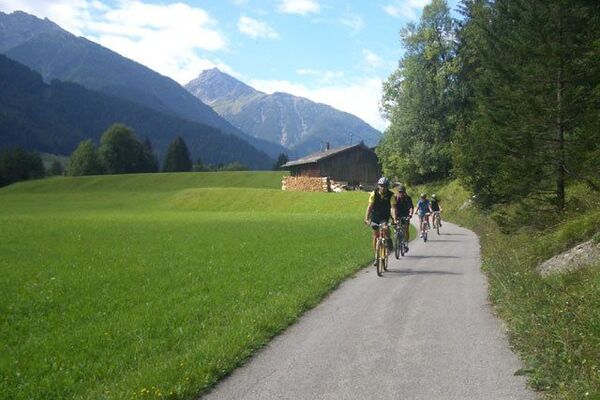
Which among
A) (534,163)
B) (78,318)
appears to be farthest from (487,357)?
(534,163)

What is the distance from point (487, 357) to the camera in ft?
23.1

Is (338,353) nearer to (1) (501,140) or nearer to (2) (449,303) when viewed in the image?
(2) (449,303)

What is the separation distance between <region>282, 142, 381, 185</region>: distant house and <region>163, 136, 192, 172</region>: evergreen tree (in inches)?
2740

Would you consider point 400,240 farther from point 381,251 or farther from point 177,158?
point 177,158

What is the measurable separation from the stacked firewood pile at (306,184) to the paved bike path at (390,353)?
6618cm

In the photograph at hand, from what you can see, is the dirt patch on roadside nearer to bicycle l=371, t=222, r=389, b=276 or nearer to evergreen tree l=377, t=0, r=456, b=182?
bicycle l=371, t=222, r=389, b=276

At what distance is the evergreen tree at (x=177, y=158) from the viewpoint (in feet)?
490

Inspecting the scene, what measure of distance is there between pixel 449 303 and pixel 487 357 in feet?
11.4

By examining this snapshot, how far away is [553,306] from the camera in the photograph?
802 cm

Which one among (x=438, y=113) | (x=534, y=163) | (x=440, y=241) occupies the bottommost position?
(x=440, y=241)

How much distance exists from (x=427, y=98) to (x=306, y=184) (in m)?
30.7

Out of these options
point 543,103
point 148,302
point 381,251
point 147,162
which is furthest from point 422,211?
point 147,162

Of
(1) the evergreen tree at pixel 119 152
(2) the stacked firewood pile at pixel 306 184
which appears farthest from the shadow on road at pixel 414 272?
(1) the evergreen tree at pixel 119 152

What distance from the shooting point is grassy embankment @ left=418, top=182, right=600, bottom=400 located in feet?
19.1
